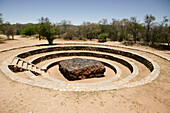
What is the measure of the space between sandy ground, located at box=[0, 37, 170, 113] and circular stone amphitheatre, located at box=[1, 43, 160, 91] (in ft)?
1.41

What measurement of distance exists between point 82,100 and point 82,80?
4606 mm

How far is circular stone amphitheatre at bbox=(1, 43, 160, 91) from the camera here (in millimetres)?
5512

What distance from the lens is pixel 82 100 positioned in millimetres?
4223

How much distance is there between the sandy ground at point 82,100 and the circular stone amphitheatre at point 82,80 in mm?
431

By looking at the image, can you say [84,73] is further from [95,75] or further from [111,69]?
[111,69]

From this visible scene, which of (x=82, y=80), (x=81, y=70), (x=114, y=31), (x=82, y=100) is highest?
(x=114, y=31)

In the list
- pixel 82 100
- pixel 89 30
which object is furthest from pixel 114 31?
pixel 82 100

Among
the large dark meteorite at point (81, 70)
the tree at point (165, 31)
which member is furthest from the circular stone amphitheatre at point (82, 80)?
the tree at point (165, 31)

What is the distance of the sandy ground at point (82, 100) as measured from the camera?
3.73 m

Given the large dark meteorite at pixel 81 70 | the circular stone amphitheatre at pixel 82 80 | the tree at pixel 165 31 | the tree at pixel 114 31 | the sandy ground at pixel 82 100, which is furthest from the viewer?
the tree at pixel 114 31

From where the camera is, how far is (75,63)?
964 centimetres

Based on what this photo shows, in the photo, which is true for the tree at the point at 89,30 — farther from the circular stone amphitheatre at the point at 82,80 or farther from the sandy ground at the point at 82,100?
the sandy ground at the point at 82,100

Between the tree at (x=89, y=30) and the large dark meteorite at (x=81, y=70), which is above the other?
the tree at (x=89, y=30)

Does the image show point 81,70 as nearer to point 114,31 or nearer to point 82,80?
point 82,80
